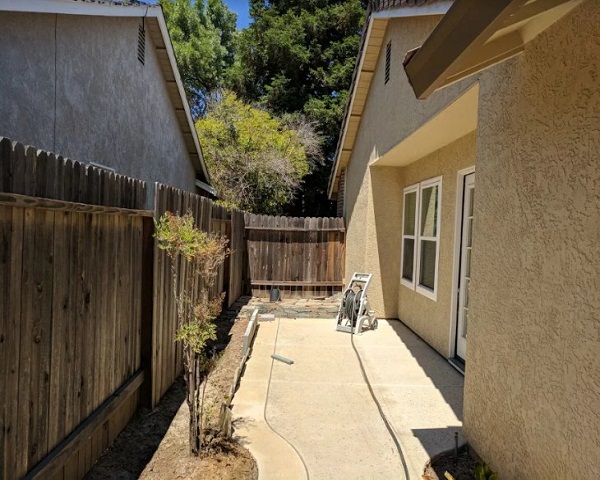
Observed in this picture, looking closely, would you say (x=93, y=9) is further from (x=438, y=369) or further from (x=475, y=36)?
(x=438, y=369)

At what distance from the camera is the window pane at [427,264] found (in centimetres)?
710

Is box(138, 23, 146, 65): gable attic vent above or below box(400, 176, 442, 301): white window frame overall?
above

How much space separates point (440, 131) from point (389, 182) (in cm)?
327

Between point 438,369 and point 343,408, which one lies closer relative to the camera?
point 343,408

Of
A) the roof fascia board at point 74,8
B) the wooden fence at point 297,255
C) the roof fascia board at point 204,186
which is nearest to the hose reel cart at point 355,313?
the wooden fence at point 297,255

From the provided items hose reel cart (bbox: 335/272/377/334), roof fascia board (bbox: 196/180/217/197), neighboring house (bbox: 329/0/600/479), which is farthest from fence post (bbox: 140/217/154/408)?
roof fascia board (bbox: 196/180/217/197)

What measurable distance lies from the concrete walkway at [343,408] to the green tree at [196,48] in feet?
71.5

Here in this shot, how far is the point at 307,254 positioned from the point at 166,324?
729cm

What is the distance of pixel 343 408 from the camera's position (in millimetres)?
4602

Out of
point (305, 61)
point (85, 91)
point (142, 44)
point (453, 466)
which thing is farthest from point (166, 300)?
point (305, 61)

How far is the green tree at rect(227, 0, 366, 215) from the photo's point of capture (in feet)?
72.9

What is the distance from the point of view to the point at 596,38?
227 cm

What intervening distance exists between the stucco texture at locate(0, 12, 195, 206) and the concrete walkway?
425cm

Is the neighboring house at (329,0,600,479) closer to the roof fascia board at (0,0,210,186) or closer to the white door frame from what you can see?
the white door frame
